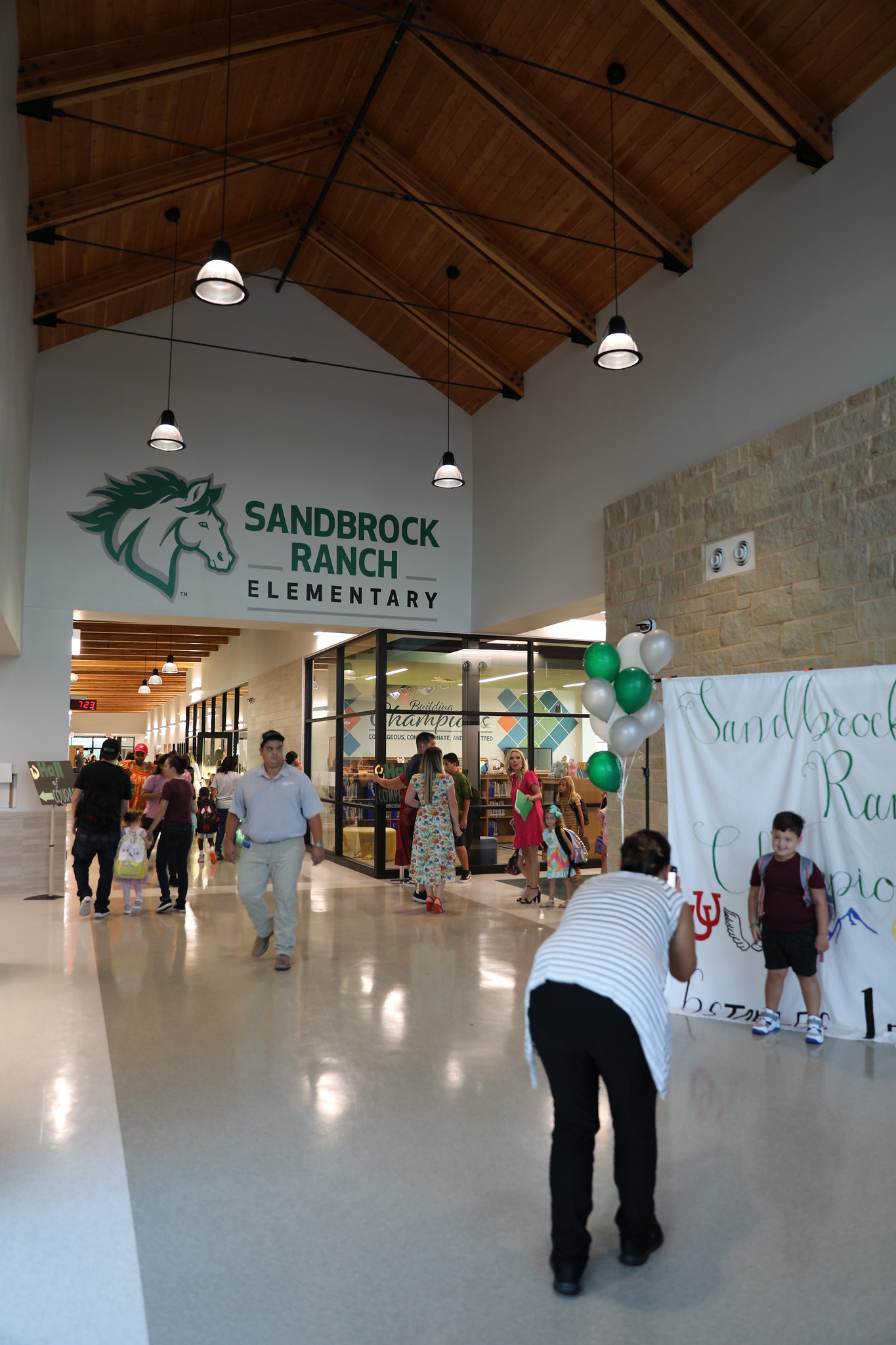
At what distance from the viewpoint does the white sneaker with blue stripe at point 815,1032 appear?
503 centimetres

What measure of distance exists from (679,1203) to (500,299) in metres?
9.41

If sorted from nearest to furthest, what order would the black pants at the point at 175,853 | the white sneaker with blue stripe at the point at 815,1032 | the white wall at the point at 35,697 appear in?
the white sneaker with blue stripe at the point at 815,1032 → the black pants at the point at 175,853 → the white wall at the point at 35,697

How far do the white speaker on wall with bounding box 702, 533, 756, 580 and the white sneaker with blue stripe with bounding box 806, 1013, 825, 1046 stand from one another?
3405 mm

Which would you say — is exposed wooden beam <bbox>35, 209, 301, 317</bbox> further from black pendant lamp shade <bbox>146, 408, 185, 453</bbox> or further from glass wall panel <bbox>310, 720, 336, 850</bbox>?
glass wall panel <bbox>310, 720, 336, 850</bbox>

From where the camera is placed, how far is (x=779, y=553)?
6.96 meters

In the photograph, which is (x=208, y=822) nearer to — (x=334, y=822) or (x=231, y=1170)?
(x=334, y=822)

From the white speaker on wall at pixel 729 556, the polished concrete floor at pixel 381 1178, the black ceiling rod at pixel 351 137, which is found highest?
the black ceiling rod at pixel 351 137

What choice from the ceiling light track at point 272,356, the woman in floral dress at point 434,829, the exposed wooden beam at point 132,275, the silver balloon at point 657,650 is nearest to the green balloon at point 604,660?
the silver balloon at point 657,650

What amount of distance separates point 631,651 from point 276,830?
273cm

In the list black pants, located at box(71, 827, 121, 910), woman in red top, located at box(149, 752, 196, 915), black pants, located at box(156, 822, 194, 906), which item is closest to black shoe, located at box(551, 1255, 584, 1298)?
black pants, located at box(71, 827, 121, 910)

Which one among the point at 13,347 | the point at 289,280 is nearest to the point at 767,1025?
the point at 13,347

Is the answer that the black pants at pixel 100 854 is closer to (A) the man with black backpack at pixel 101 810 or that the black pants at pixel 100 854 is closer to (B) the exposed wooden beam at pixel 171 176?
(A) the man with black backpack at pixel 101 810

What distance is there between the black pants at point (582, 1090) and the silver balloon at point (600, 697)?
3.30 meters

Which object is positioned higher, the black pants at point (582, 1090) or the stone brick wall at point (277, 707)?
the stone brick wall at point (277, 707)
